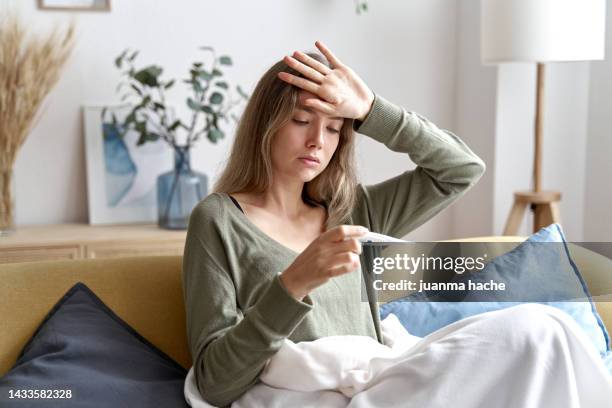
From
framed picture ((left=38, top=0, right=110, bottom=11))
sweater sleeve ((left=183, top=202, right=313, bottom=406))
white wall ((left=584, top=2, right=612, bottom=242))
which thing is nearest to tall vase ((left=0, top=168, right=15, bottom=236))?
framed picture ((left=38, top=0, right=110, bottom=11))

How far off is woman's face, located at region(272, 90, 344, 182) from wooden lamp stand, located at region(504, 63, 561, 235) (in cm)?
179

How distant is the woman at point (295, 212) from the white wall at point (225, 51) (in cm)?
166

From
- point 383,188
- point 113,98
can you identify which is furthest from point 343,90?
point 113,98

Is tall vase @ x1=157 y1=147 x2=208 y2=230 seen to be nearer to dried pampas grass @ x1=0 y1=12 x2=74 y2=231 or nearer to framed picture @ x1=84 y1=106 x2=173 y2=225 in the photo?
framed picture @ x1=84 y1=106 x2=173 y2=225

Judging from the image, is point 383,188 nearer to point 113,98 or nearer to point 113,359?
point 113,359

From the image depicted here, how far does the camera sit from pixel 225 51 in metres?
3.68

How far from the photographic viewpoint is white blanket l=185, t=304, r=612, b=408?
1547 mm

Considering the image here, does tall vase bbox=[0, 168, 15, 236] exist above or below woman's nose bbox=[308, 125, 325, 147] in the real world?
below

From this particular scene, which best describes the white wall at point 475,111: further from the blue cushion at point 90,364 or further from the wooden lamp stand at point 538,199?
the blue cushion at point 90,364

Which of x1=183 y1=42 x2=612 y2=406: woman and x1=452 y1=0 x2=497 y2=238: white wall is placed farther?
x1=452 y1=0 x2=497 y2=238: white wall

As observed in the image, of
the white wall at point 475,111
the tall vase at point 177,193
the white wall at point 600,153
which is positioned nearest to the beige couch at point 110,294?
the tall vase at point 177,193

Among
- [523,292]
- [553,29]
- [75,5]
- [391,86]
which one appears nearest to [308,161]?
[523,292]

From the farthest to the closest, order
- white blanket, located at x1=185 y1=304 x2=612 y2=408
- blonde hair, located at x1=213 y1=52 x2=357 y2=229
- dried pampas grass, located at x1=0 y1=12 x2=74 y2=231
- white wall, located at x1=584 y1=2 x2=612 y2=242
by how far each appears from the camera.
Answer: white wall, located at x1=584 y1=2 x2=612 y2=242, dried pampas grass, located at x1=0 y1=12 x2=74 y2=231, blonde hair, located at x1=213 y1=52 x2=357 y2=229, white blanket, located at x1=185 y1=304 x2=612 y2=408

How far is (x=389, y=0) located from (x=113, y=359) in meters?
2.49
